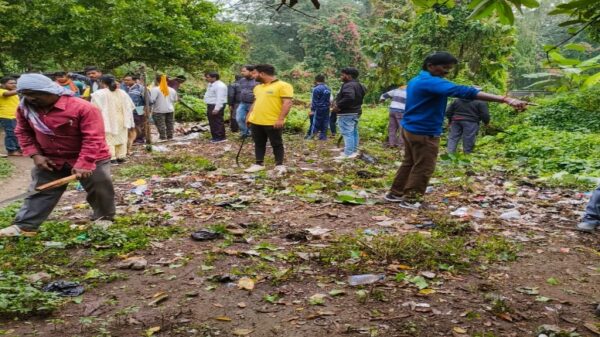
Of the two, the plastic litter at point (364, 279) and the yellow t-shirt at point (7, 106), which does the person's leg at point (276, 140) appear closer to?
the plastic litter at point (364, 279)

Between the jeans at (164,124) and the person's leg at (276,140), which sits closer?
the person's leg at (276,140)

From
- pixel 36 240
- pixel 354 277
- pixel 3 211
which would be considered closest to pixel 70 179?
pixel 36 240

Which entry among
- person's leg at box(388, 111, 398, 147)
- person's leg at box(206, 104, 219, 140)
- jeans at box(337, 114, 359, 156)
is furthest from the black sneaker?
person's leg at box(206, 104, 219, 140)

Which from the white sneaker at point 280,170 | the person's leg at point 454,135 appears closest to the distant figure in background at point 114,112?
the white sneaker at point 280,170

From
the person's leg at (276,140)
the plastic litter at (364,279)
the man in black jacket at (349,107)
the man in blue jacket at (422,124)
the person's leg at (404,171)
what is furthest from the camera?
the man in black jacket at (349,107)

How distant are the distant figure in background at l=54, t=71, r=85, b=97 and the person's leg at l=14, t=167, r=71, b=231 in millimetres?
4803

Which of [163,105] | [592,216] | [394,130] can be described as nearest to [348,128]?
[394,130]

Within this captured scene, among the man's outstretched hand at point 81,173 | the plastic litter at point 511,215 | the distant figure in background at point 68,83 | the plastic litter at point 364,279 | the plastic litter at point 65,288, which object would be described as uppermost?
the distant figure in background at point 68,83

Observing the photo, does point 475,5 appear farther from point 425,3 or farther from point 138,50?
point 138,50

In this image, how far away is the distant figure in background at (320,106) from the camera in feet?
38.9

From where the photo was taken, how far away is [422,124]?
5.45 m

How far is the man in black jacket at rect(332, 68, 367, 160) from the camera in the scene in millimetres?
8922

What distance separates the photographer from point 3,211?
5609 millimetres

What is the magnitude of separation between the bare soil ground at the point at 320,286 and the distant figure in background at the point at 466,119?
3.77m
